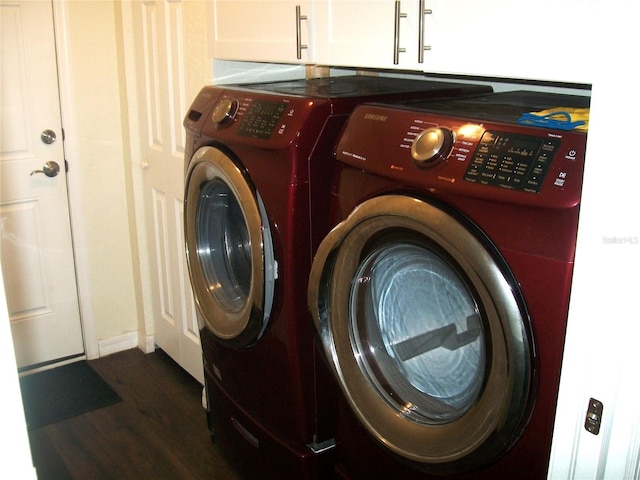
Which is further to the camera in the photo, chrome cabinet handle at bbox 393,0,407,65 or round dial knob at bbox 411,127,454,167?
chrome cabinet handle at bbox 393,0,407,65

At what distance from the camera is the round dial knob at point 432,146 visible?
3.96 feet

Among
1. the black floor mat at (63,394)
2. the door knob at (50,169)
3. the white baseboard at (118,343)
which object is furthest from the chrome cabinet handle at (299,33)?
the white baseboard at (118,343)


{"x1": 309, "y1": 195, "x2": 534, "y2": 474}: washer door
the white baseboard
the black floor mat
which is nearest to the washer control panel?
{"x1": 309, "y1": 195, "x2": 534, "y2": 474}: washer door

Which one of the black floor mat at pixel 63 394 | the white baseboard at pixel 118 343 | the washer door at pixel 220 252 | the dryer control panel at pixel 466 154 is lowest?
the black floor mat at pixel 63 394

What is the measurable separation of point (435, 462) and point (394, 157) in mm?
597

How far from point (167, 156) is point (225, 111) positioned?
932 millimetres

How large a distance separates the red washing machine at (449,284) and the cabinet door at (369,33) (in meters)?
0.12

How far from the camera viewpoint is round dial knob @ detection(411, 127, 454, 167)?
3.96 feet

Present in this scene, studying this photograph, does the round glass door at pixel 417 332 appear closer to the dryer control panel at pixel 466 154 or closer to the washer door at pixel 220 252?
the dryer control panel at pixel 466 154

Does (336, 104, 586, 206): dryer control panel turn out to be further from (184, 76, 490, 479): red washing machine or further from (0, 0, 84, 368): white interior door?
(0, 0, 84, 368): white interior door

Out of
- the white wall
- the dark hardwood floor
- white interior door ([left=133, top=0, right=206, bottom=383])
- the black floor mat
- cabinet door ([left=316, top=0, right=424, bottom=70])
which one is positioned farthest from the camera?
the white wall

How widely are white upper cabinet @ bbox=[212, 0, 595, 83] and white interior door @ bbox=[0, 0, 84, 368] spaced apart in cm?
114

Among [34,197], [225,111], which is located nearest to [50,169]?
[34,197]

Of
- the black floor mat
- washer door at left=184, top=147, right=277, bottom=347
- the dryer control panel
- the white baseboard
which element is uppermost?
the dryer control panel
